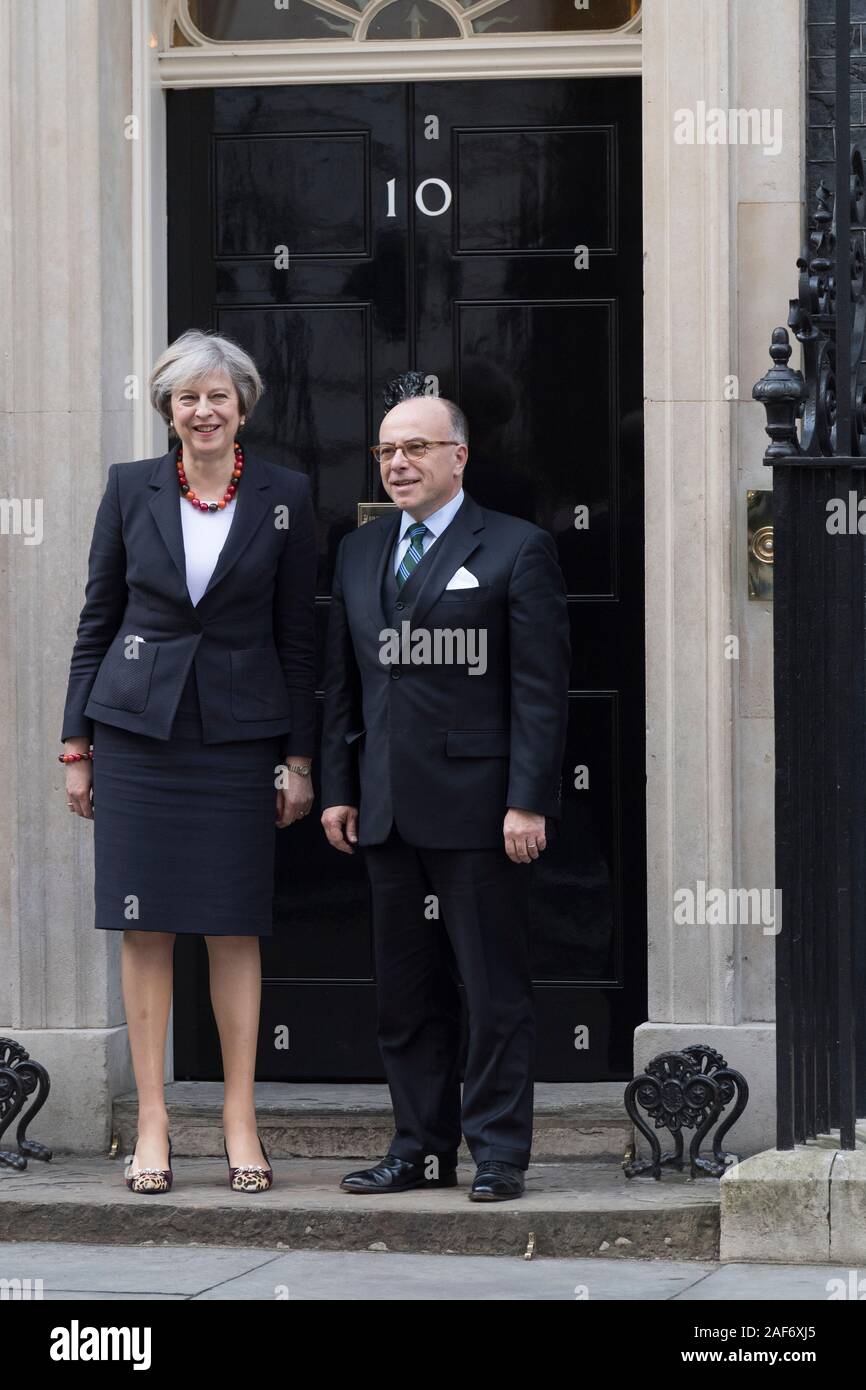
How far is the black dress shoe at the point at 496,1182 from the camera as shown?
618cm

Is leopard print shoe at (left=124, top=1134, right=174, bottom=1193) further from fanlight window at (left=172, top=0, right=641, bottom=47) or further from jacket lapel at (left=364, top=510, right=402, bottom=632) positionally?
fanlight window at (left=172, top=0, right=641, bottom=47)

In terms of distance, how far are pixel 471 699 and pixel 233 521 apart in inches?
32.4

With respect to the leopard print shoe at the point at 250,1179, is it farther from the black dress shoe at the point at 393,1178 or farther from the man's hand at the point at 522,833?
the man's hand at the point at 522,833

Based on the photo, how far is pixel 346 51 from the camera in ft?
24.4

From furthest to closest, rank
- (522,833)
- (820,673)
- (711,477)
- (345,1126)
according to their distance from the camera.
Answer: (345,1126)
(711,477)
(522,833)
(820,673)

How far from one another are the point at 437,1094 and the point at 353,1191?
0.34m

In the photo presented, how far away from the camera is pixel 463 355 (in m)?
7.39

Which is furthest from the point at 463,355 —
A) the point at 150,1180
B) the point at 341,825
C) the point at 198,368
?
the point at 150,1180

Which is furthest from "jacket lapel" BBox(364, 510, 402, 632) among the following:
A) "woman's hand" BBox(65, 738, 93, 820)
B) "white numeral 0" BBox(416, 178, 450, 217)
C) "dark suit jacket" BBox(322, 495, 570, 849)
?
"white numeral 0" BBox(416, 178, 450, 217)

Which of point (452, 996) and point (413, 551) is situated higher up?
point (413, 551)

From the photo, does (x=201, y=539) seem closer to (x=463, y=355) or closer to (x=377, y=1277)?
(x=463, y=355)

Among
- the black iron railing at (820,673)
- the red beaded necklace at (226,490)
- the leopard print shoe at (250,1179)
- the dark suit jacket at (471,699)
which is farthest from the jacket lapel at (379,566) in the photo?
the leopard print shoe at (250,1179)

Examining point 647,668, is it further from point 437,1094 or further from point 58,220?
point 58,220

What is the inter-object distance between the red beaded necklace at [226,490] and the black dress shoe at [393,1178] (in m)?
1.85
